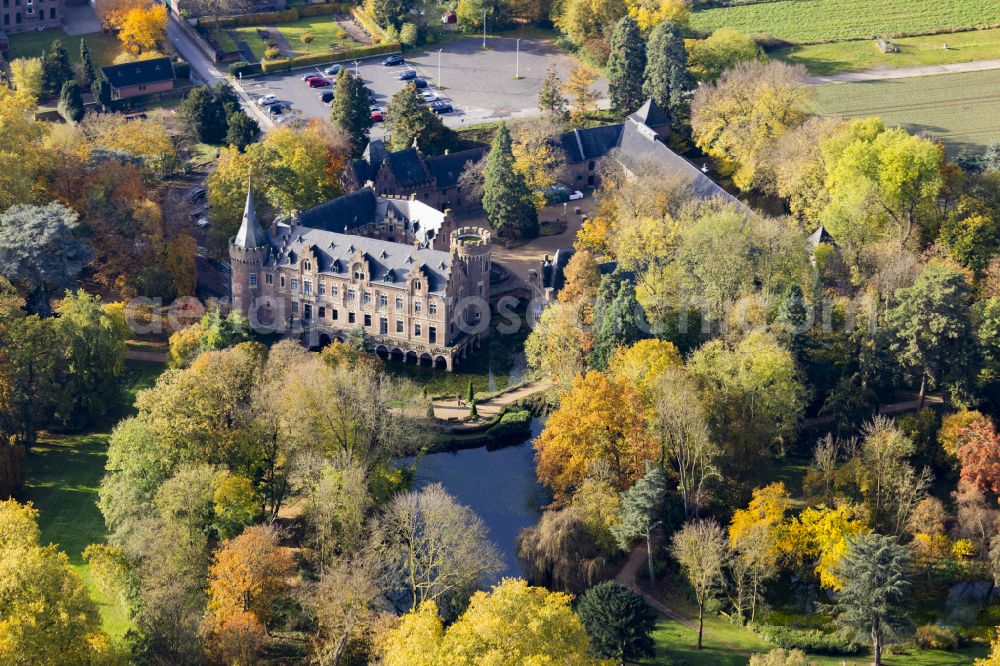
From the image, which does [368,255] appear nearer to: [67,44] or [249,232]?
[249,232]

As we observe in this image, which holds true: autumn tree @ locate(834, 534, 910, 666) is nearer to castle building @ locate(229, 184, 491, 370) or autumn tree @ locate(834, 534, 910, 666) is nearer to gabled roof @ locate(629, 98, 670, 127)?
castle building @ locate(229, 184, 491, 370)

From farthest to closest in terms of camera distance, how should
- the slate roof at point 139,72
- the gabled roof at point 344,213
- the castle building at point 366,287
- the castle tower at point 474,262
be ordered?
1. the slate roof at point 139,72
2. the gabled roof at point 344,213
3. the castle tower at point 474,262
4. the castle building at point 366,287

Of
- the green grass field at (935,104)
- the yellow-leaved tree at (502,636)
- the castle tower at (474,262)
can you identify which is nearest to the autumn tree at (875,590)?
the yellow-leaved tree at (502,636)

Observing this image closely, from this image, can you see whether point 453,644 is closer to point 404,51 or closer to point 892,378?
point 892,378

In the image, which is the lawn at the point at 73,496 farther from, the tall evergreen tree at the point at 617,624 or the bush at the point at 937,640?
the bush at the point at 937,640

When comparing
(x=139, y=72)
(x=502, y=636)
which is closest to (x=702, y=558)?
(x=502, y=636)

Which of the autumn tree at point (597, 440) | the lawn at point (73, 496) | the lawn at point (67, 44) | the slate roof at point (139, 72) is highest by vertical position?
the lawn at point (67, 44)
